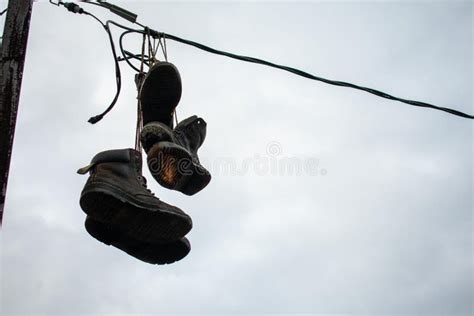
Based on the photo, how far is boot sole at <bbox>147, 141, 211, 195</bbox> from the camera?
273 centimetres

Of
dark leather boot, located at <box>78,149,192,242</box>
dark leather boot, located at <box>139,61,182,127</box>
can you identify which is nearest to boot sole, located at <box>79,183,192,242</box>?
dark leather boot, located at <box>78,149,192,242</box>

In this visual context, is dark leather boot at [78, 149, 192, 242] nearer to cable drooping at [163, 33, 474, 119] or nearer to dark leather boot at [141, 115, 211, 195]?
dark leather boot at [141, 115, 211, 195]

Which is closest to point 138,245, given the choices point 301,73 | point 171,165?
point 171,165

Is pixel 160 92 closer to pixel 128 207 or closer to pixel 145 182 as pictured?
pixel 145 182

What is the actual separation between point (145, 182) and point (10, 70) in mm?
937

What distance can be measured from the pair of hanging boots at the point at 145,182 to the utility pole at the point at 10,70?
1.44 feet

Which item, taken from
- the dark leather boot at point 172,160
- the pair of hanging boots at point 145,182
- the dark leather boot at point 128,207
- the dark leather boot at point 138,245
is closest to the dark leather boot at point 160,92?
the pair of hanging boots at point 145,182

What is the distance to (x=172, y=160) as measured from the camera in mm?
2746

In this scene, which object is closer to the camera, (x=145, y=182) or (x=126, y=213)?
(x=126, y=213)

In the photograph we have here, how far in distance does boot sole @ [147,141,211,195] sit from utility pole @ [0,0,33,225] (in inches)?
31.5

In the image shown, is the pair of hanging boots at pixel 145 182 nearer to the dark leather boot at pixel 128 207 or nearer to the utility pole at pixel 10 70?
the dark leather boot at pixel 128 207

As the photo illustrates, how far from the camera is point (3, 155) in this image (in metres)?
2.05

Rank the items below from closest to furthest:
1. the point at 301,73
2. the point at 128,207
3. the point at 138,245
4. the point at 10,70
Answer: the point at 10,70 < the point at 128,207 < the point at 138,245 < the point at 301,73

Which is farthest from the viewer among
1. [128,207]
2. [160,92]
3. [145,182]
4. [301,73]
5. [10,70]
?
[301,73]
